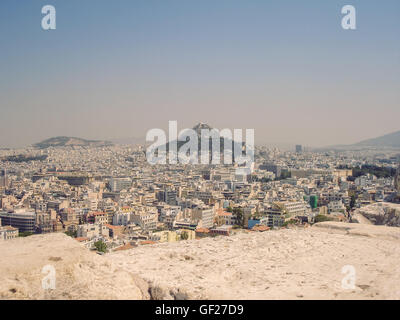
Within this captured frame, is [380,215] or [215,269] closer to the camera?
[215,269]

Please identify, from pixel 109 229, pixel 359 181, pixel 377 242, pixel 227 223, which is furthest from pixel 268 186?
pixel 377 242

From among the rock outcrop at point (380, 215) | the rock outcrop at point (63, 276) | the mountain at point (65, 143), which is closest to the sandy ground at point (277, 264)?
the rock outcrop at point (63, 276)

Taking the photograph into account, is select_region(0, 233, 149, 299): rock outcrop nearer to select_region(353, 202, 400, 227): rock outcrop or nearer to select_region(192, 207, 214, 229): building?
select_region(353, 202, 400, 227): rock outcrop

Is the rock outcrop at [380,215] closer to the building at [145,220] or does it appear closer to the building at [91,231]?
the building at [91,231]

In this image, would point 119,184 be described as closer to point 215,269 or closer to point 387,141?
point 215,269

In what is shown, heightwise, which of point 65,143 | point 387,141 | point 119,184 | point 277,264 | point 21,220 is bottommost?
point 21,220
